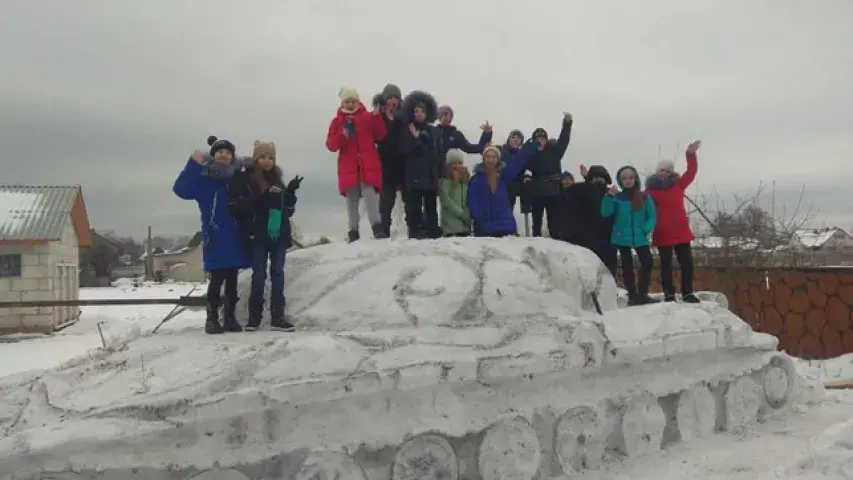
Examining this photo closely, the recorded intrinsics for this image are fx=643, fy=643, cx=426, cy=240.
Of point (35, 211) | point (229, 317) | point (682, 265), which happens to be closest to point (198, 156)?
point (229, 317)

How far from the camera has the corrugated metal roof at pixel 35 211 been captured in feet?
52.3

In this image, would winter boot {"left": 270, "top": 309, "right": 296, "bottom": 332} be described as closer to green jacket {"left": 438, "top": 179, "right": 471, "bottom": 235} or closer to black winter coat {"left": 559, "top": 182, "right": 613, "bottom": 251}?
green jacket {"left": 438, "top": 179, "right": 471, "bottom": 235}

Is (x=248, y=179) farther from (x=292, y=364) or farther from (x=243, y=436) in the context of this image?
(x=243, y=436)

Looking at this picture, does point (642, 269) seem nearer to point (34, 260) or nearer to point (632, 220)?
point (632, 220)

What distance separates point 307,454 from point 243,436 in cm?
38

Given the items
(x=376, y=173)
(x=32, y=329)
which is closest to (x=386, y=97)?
(x=376, y=173)

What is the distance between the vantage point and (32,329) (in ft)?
52.1

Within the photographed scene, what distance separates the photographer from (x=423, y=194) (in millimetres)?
6273

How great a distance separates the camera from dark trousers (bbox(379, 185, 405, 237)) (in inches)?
243

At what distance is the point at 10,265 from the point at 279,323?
14.6m

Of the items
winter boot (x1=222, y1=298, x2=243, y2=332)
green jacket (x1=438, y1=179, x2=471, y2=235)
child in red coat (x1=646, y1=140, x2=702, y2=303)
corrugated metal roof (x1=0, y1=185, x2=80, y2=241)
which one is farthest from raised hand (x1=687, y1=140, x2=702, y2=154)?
corrugated metal roof (x1=0, y1=185, x2=80, y2=241)

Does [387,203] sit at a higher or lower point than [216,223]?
higher

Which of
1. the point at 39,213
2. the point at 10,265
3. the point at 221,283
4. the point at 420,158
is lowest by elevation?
the point at 221,283

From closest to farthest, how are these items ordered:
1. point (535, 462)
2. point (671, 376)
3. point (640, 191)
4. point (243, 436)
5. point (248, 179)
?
point (243, 436)
point (535, 462)
point (248, 179)
point (671, 376)
point (640, 191)
